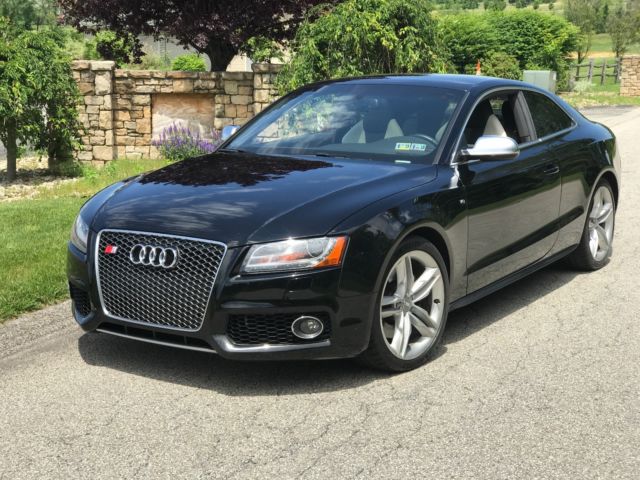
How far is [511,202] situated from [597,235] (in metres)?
1.86

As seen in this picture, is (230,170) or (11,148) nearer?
(230,170)

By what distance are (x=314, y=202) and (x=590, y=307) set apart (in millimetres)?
2577

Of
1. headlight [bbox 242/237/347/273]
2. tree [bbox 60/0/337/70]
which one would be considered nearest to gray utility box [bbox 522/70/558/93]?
tree [bbox 60/0/337/70]

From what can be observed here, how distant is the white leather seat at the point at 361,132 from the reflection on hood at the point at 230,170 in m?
0.41

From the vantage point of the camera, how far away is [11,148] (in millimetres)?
15562

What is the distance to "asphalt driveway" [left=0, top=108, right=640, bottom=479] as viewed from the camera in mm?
4043

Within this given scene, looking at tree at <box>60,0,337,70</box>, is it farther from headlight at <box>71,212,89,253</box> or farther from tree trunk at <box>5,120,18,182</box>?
headlight at <box>71,212,89,253</box>

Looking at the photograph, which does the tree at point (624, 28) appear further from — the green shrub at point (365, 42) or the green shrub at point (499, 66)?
the green shrub at point (365, 42)

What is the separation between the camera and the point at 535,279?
24.4 feet

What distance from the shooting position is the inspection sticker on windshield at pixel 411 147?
580 centimetres

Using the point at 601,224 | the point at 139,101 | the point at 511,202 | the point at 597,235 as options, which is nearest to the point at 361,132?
the point at 511,202

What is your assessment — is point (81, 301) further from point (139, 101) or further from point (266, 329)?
point (139, 101)

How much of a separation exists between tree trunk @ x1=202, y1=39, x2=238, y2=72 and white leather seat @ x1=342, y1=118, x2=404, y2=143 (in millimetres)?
12078

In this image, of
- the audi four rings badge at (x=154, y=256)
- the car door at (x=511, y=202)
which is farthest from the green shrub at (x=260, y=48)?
the audi four rings badge at (x=154, y=256)
